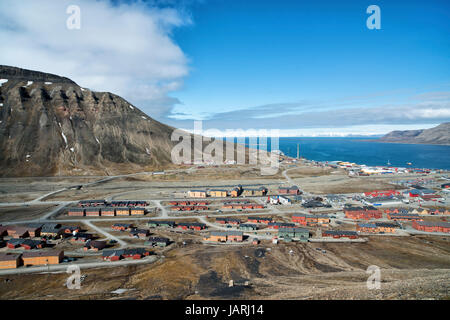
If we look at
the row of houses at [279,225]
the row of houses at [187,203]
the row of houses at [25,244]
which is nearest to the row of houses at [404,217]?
the row of houses at [279,225]

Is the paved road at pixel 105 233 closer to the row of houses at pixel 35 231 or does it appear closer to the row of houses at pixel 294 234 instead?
the row of houses at pixel 35 231

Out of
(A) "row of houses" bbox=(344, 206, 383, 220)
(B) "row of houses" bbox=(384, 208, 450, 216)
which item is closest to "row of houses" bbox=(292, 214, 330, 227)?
(A) "row of houses" bbox=(344, 206, 383, 220)

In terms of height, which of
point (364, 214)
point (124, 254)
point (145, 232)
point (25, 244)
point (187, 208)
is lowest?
point (124, 254)

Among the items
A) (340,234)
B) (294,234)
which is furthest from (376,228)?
(294,234)

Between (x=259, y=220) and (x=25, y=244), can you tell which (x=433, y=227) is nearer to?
(x=259, y=220)

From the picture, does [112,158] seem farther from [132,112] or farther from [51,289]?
[51,289]

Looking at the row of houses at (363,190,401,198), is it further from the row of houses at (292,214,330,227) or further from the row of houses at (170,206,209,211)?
the row of houses at (170,206,209,211)
